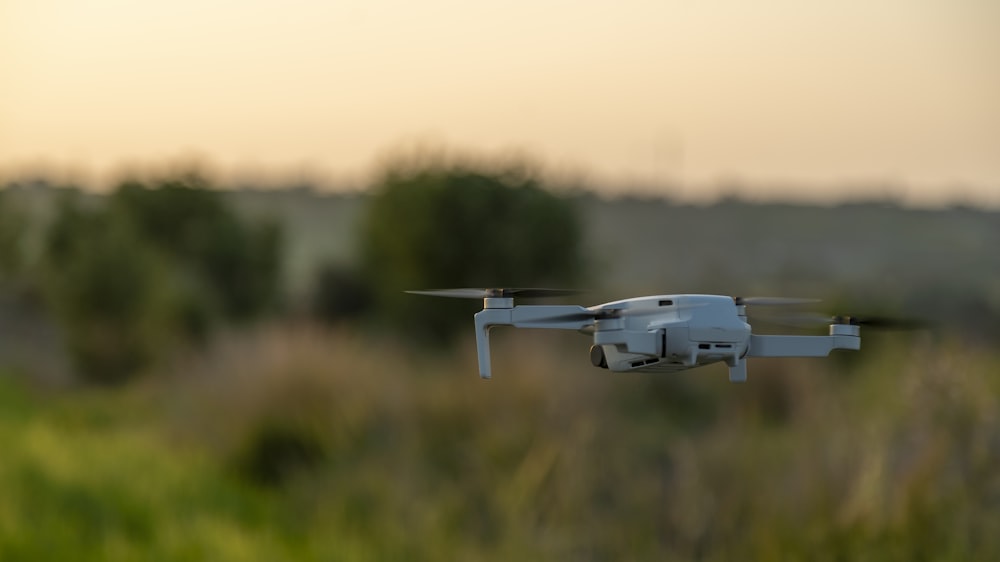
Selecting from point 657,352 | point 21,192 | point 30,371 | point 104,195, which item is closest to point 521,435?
point 657,352

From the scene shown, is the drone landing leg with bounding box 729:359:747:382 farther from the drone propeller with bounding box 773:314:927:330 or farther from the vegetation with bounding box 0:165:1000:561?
the vegetation with bounding box 0:165:1000:561

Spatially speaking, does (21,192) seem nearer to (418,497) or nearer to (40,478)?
(40,478)

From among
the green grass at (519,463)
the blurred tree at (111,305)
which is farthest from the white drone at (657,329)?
the blurred tree at (111,305)

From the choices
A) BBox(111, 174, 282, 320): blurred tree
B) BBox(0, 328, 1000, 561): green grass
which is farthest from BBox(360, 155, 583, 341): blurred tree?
BBox(111, 174, 282, 320): blurred tree

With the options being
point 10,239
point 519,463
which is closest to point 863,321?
point 519,463

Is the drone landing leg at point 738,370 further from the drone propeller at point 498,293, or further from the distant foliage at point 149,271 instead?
the distant foliage at point 149,271

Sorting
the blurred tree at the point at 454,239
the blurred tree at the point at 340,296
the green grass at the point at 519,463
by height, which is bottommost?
the green grass at the point at 519,463
